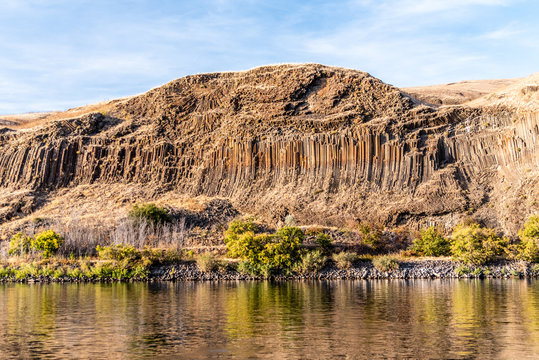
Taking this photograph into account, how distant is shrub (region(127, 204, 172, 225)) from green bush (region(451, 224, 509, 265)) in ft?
83.4

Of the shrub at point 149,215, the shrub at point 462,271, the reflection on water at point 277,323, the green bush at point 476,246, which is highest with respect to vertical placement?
the shrub at point 149,215

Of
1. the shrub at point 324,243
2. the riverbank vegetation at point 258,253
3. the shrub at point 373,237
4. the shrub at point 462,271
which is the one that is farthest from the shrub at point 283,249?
the shrub at point 462,271

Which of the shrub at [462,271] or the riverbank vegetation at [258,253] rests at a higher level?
the riverbank vegetation at [258,253]

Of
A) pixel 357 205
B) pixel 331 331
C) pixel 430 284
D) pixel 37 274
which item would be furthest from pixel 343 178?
pixel 331 331

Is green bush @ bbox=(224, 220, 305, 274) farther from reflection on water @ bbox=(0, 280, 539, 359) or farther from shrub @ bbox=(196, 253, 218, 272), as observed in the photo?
reflection on water @ bbox=(0, 280, 539, 359)

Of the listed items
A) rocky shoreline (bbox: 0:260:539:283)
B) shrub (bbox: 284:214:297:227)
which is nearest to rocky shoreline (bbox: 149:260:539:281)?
rocky shoreline (bbox: 0:260:539:283)

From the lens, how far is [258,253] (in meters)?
44.7

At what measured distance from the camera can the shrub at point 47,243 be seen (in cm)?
4809

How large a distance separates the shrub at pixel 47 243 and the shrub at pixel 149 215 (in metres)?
7.61

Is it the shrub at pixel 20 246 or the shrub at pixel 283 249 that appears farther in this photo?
the shrub at pixel 20 246

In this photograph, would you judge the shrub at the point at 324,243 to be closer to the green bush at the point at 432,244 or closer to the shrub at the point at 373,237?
the shrub at the point at 373,237

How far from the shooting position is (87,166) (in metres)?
71.1

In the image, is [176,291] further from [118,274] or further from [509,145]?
[509,145]

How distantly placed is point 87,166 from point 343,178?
30022mm
